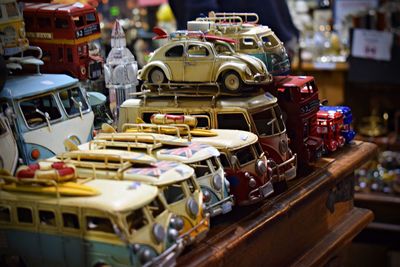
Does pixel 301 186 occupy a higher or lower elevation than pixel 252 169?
lower

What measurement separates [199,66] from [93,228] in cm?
98

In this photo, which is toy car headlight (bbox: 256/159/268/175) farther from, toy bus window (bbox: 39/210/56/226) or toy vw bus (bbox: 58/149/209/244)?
toy bus window (bbox: 39/210/56/226)

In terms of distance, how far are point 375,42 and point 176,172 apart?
3707 millimetres

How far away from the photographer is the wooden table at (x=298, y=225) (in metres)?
2.36

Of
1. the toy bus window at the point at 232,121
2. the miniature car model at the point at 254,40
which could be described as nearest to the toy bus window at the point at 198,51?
→ the miniature car model at the point at 254,40

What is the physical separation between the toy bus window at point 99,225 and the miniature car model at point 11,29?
0.93m

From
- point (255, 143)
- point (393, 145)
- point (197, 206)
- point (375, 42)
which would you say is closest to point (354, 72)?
point (375, 42)

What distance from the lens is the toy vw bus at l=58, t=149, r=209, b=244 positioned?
83.0 inches

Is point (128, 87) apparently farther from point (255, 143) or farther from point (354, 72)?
point (354, 72)

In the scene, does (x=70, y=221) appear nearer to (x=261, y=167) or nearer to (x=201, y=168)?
(x=201, y=168)

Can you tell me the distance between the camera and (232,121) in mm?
2697

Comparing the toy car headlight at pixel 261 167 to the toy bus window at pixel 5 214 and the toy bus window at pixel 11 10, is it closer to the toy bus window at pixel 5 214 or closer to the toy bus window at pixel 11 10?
the toy bus window at pixel 5 214

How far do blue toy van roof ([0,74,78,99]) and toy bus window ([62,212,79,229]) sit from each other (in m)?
0.56

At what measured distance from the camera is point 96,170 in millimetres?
2154
